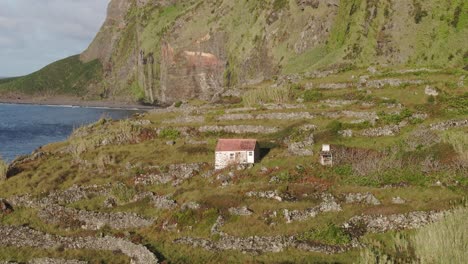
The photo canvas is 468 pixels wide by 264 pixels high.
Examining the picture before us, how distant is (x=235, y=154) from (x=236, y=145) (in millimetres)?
1462

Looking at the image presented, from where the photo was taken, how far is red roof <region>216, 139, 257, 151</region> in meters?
54.6

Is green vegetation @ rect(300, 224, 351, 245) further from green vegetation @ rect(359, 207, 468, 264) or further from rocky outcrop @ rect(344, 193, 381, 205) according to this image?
green vegetation @ rect(359, 207, 468, 264)

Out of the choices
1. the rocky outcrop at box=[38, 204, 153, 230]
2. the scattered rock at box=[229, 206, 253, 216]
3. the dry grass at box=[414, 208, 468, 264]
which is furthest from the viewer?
the rocky outcrop at box=[38, 204, 153, 230]

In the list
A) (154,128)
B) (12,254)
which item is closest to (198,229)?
(12,254)

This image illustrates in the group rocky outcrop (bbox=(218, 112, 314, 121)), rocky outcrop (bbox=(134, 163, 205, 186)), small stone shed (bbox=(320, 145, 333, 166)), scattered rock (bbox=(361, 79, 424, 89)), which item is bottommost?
rocky outcrop (bbox=(134, 163, 205, 186))

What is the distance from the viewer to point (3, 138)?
128 m

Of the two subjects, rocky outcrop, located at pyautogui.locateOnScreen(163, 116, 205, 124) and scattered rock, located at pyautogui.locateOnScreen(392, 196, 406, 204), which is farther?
rocky outcrop, located at pyautogui.locateOnScreen(163, 116, 205, 124)

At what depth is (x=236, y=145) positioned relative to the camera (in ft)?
181

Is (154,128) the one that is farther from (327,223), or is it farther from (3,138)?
(3,138)

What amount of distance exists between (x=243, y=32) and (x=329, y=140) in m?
146

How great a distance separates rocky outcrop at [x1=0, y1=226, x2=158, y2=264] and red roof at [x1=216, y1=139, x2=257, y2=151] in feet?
64.5

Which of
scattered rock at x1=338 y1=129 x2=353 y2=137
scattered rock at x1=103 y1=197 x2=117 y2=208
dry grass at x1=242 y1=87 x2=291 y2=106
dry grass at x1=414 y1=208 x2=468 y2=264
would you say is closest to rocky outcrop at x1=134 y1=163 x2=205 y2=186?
scattered rock at x1=103 y1=197 x2=117 y2=208

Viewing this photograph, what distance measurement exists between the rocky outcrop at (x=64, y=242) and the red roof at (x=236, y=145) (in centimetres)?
1965

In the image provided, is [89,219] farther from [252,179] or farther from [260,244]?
[260,244]
